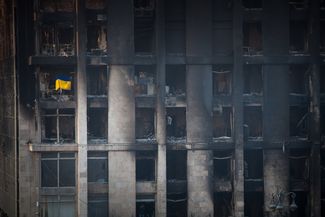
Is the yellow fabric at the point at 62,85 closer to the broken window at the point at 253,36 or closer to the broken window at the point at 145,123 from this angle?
the broken window at the point at 145,123

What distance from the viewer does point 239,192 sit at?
31.6m

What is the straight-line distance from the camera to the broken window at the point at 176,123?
107 ft

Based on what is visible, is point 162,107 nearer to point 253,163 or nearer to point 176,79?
point 176,79

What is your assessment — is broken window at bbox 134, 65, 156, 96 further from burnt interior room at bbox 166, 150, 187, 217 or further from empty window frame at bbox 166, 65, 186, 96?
burnt interior room at bbox 166, 150, 187, 217

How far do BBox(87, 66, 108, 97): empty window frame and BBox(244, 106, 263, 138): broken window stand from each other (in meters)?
10.7

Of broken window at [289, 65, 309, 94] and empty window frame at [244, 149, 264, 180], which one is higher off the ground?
broken window at [289, 65, 309, 94]

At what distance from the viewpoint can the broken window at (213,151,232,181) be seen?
3241 centimetres

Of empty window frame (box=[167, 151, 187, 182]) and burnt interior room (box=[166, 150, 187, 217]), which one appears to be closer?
burnt interior room (box=[166, 150, 187, 217])

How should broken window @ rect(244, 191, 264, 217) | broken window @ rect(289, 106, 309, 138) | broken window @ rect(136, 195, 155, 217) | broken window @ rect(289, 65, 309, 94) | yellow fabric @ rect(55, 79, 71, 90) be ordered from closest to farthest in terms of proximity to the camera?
yellow fabric @ rect(55, 79, 71, 90)
broken window @ rect(136, 195, 155, 217)
broken window @ rect(244, 191, 264, 217)
broken window @ rect(289, 65, 309, 94)
broken window @ rect(289, 106, 309, 138)

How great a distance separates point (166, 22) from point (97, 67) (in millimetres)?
5989

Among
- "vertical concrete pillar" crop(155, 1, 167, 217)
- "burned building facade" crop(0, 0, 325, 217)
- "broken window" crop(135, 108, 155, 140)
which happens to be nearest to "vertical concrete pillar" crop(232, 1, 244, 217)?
"burned building facade" crop(0, 0, 325, 217)

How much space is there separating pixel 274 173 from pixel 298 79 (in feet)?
24.2

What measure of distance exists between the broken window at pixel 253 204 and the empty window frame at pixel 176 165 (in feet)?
16.6

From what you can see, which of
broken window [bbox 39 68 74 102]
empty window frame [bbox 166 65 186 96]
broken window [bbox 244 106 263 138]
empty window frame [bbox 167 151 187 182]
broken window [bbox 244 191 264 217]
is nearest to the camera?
broken window [bbox 39 68 74 102]
